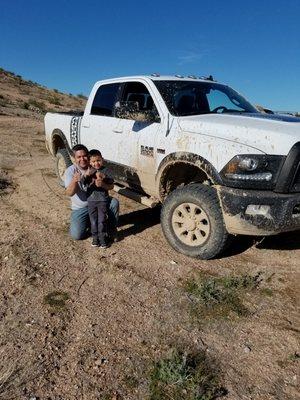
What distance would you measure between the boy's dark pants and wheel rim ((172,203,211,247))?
2.96 ft

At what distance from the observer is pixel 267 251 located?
218 inches

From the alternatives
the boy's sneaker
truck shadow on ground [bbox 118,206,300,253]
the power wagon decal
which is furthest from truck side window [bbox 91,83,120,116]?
the boy's sneaker

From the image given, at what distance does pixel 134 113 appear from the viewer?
581cm

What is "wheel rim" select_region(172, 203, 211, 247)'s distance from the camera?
501 cm

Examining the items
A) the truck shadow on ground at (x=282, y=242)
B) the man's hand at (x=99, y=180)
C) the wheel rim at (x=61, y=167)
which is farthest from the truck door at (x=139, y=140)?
the wheel rim at (x=61, y=167)

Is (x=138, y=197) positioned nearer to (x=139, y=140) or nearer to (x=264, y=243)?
(x=139, y=140)

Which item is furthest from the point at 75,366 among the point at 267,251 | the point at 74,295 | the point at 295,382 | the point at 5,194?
the point at 5,194

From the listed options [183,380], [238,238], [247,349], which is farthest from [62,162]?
[183,380]

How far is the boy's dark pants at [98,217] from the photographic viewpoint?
18.0ft

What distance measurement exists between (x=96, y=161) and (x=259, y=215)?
2.23 metres

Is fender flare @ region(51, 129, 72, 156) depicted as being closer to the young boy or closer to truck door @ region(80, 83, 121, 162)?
truck door @ region(80, 83, 121, 162)

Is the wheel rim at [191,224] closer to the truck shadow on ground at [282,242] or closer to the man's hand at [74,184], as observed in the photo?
the truck shadow on ground at [282,242]

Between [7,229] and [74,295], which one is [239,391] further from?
[7,229]

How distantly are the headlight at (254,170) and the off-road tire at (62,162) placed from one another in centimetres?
412
